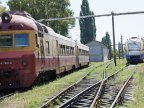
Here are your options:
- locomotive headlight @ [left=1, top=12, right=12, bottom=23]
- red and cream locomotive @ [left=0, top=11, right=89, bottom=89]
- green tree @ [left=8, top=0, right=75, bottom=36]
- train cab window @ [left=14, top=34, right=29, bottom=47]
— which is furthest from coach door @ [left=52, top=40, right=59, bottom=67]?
green tree @ [left=8, top=0, right=75, bottom=36]

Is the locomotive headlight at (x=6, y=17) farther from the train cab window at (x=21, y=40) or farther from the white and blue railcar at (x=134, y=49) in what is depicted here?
the white and blue railcar at (x=134, y=49)

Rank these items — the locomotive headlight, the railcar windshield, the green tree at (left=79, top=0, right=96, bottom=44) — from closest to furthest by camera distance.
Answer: the locomotive headlight
the railcar windshield
the green tree at (left=79, top=0, right=96, bottom=44)

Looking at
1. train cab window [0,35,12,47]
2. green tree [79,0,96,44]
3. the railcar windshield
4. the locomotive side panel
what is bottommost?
the locomotive side panel

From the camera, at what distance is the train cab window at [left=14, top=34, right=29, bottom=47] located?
1934 centimetres

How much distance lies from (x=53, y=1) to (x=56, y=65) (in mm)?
57389

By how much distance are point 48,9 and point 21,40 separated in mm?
61638

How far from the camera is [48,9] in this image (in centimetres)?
8062

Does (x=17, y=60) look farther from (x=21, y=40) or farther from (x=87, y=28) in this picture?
(x=87, y=28)

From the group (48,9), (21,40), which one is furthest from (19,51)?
(48,9)

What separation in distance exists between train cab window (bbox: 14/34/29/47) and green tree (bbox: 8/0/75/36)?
2319 inches

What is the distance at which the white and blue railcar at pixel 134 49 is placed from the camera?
53531mm

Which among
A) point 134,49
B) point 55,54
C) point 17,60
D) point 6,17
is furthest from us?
point 134,49

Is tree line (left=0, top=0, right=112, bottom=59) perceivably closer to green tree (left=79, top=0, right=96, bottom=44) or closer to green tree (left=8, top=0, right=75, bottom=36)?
green tree (left=8, top=0, right=75, bottom=36)

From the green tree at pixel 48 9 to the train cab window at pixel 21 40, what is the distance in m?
58.9
